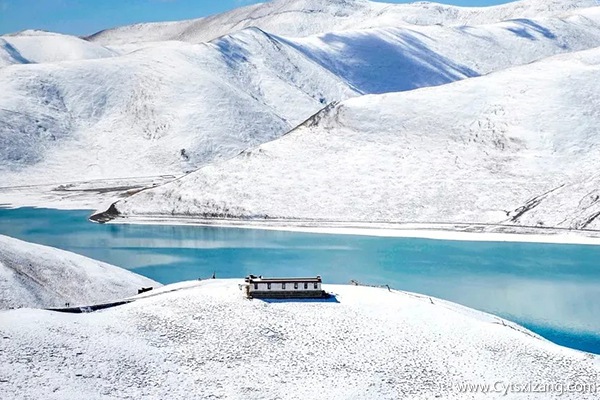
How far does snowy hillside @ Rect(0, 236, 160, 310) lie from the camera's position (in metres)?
47.8

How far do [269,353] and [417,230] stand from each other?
58.2 m

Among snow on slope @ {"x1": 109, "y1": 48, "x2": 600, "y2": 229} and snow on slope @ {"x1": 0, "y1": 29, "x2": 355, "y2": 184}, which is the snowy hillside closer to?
snow on slope @ {"x1": 109, "y1": 48, "x2": 600, "y2": 229}

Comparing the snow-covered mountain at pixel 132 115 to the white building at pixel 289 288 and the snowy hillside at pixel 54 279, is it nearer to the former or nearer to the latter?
the snowy hillside at pixel 54 279

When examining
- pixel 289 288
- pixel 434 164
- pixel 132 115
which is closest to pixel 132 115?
pixel 132 115

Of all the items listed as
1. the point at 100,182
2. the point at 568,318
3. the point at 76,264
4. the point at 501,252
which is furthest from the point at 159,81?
the point at 568,318

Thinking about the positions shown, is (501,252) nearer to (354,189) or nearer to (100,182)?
(354,189)

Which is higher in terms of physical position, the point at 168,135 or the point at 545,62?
the point at 545,62

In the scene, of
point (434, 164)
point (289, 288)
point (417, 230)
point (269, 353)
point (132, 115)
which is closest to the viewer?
point (269, 353)

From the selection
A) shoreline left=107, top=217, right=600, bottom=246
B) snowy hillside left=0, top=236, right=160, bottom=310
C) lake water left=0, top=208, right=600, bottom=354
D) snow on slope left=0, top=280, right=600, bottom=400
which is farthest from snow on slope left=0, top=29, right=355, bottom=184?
snow on slope left=0, top=280, right=600, bottom=400

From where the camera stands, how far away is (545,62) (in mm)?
132250

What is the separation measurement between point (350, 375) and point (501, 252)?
46587 mm

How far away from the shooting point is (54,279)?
174 feet

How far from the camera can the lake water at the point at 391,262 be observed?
55156 mm

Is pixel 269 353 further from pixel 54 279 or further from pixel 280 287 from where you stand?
pixel 54 279
